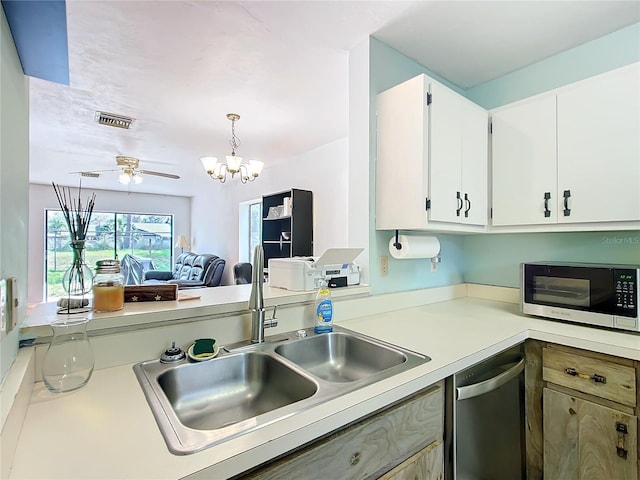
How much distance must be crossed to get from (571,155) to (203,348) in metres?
1.98

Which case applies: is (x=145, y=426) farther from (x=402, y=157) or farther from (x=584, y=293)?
(x=584, y=293)

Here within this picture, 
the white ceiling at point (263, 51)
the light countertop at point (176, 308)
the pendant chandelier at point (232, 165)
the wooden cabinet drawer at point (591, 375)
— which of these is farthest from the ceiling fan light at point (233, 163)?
the wooden cabinet drawer at point (591, 375)

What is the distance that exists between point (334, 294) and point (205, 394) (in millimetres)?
749

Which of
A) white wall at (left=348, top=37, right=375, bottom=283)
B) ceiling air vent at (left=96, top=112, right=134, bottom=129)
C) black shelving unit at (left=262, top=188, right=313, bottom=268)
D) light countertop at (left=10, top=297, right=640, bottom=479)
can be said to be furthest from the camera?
black shelving unit at (left=262, top=188, right=313, bottom=268)

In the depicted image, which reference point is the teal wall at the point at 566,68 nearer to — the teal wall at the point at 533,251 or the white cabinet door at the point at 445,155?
the white cabinet door at the point at 445,155

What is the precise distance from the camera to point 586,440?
1.26m

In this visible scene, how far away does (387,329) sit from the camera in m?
1.48

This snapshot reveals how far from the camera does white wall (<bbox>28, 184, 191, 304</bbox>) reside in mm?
6367

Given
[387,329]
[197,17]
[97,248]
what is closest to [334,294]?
[387,329]

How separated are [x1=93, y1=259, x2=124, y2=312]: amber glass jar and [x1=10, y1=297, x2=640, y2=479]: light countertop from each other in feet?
0.73

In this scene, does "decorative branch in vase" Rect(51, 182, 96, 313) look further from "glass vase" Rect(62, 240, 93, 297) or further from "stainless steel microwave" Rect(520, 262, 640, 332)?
"stainless steel microwave" Rect(520, 262, 640, 332)

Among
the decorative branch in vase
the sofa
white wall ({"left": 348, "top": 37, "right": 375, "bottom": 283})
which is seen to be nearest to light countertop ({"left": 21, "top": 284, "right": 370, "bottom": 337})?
the decorative branch in vase

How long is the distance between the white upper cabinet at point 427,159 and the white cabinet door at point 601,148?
42 cm

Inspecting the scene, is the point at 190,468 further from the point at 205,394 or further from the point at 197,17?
the point at 197,17
